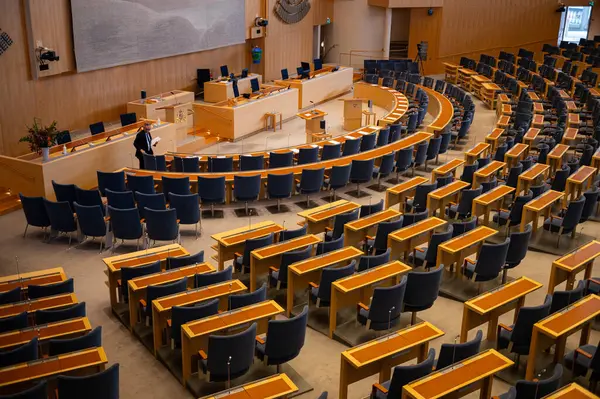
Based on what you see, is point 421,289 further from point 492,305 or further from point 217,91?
point 217,91

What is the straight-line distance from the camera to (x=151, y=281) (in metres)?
7.77

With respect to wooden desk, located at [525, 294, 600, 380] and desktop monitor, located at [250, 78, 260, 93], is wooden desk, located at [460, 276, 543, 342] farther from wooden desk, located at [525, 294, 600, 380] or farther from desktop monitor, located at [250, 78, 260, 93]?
desktop monitor, located at [250, 78, 260, 93]

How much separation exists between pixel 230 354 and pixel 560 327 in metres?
3.31

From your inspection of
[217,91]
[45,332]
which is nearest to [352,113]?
[217,91]

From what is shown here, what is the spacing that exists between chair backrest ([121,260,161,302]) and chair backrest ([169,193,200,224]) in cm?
257

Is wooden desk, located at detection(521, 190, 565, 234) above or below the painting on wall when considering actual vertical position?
below

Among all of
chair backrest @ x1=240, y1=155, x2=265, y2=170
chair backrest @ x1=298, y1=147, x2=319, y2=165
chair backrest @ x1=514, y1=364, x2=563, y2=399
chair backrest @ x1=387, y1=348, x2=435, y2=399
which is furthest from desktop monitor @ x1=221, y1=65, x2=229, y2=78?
chair backrest @ x1=514, y1=364, x2=563, y2=399

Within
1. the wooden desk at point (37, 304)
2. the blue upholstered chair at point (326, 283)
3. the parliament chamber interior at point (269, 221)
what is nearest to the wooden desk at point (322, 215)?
the parliament chamber interior at point (269, 221)

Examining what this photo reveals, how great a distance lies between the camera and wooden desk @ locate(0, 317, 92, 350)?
6523 mm

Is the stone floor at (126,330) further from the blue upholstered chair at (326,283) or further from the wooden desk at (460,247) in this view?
the wooden desk at (460,247)

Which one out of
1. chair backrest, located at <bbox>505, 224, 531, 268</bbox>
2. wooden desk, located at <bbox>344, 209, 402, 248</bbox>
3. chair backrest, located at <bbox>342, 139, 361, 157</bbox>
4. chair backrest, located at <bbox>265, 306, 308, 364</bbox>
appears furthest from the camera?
chair backrest, located at <bbox>342, 139, 361, 157</bbox>

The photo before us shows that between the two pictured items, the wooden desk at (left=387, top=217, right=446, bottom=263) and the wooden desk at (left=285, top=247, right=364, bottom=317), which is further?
the wooden desk at (left=387, top=217, right=446, bottom=263)

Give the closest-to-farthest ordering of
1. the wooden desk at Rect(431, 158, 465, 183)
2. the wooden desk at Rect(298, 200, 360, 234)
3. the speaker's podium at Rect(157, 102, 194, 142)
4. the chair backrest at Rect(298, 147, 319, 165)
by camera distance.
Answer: the wooden desk at Rect(298, 200, 360, 234) < the wooden desk at Rect(431, 158, 465, 183) < the chair backrest at Rect(298, 147, 319, 165) < the speaker's podium at Rect(157, 102, 194, 142)

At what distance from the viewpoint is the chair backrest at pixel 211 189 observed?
11.4 meters
